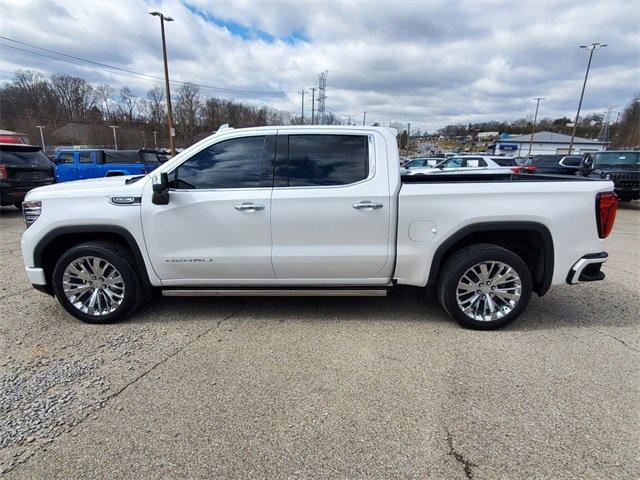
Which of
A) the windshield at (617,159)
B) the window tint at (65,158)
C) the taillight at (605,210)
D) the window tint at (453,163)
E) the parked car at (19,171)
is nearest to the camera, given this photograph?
the taillight at (605,210)

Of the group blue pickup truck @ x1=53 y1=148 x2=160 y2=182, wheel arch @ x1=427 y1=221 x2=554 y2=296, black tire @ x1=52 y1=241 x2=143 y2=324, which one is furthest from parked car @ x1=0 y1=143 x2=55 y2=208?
wheel arch @ x1=427 y1=221 x2=554 y2=296

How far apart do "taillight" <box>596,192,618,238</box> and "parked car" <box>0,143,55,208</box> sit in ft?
40.2

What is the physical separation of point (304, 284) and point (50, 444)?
2250 mm

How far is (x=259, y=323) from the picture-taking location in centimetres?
387

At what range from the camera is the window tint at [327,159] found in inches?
143

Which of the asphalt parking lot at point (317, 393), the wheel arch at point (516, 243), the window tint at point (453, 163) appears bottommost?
the asphalt parking lot at point (317, 393)

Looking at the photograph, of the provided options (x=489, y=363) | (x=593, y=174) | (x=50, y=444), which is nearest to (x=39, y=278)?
(x=50, y=444)

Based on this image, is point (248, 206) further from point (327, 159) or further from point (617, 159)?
point (617, 159)

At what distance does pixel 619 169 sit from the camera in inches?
496

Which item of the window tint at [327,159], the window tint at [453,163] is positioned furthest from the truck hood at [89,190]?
the window tint at [453,163]

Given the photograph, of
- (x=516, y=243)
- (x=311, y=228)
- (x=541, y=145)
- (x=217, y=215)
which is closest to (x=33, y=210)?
(x=217, y=215)

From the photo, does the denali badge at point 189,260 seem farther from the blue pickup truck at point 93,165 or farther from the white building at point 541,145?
the white building at point 541,145

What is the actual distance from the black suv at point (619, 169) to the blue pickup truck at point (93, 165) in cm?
1567

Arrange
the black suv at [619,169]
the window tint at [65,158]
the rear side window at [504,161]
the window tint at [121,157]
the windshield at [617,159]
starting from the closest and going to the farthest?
1. the black suv at [619,169]
2. the windshield at [617,159]
3. the window tint at [65,158]
4. the window tint at [121,157]
5. the rear side window at [504,161]
